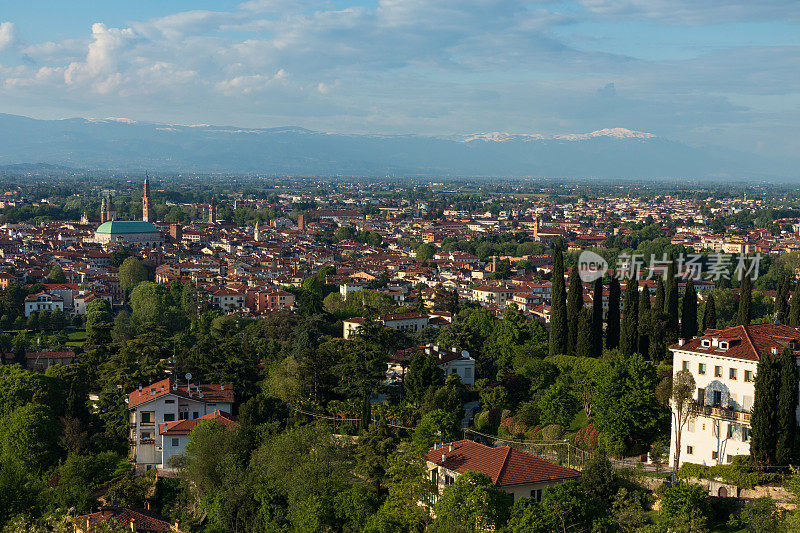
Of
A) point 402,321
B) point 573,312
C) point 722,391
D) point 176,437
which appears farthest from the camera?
point 402,321

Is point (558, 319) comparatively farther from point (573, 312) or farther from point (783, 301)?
point (783, 301)

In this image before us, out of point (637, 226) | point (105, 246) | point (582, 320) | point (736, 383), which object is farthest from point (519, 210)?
point (736, 383)

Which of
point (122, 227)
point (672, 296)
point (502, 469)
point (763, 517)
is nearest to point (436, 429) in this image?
point (502, 469)

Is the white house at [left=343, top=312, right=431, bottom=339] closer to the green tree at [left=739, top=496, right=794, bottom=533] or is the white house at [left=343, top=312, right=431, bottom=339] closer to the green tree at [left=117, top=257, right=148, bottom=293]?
the green tree at [left=739, top=496, right=794, bottom=533]

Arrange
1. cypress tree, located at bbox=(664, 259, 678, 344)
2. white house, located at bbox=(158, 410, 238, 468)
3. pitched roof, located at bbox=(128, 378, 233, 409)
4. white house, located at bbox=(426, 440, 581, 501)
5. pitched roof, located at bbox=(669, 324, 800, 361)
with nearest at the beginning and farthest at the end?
1. white house, located at bbox=(426, 440, 581, 501)
2. pitched roof, located at bbox=(669, 324, 800, 361)
3. white house, located at bbox=(158, 410, 238, 468)
4. pitched roof, located at bbox=(128, 378, 233, 409)
5. cypress tree, located at bbox=(664, 259, 678, 344)

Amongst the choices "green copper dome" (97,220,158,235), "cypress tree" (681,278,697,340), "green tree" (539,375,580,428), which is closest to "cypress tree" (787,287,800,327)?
"cypress tree" (681,278,697,340)

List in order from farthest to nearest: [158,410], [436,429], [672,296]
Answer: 1. [672,296]
2. [158,410]
3. [436,429]

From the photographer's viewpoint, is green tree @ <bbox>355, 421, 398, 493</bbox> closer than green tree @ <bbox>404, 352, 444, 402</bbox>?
Yes
